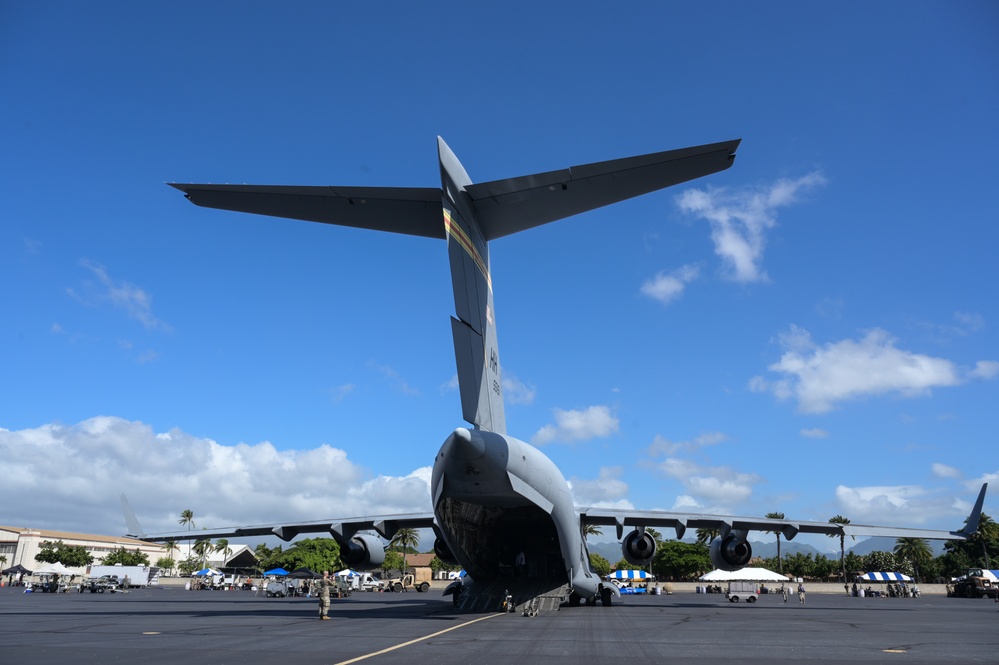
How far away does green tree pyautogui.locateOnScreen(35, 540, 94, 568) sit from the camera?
235 ft

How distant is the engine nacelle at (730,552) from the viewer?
22141 mm

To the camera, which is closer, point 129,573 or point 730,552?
point 730,552

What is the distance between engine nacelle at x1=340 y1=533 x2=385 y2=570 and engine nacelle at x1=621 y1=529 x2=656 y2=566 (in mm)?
8141

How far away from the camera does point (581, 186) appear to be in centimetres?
1098

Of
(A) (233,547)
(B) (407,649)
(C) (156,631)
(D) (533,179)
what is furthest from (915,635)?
(A) (233,547)

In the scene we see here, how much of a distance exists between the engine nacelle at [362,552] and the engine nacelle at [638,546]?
8.14 meters

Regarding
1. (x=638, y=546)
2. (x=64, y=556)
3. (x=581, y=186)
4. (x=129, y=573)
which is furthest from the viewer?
(x=64, y=556)

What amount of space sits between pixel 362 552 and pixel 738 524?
12.7 metres

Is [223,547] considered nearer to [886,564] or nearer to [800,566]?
[800,566]

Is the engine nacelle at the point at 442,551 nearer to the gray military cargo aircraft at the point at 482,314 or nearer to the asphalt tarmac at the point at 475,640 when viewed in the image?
the gray military cargo aircraft at the point at 482,314

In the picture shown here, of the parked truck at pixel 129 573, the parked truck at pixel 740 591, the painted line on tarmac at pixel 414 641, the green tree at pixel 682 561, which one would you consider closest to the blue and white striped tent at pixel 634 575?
the green tree at pixel 682 561

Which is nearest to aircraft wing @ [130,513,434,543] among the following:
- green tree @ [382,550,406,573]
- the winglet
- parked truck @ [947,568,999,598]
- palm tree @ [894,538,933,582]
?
the winglet

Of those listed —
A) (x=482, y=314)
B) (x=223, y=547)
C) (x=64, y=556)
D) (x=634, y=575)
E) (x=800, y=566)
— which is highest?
(x=482, y=314)

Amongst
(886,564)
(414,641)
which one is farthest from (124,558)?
(886,564)
